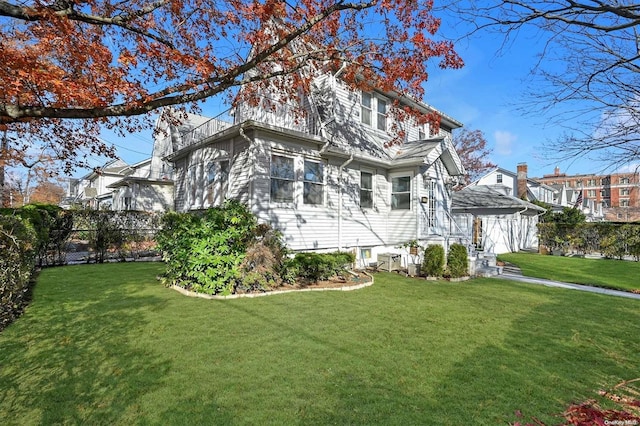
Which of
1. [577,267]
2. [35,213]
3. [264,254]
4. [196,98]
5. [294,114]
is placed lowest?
[577,267]

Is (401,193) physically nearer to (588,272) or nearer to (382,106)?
(382,106)

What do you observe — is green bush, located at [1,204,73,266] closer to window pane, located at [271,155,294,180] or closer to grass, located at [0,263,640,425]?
grass, located at [0,263,640,425]

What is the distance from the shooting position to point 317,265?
8.80 meters

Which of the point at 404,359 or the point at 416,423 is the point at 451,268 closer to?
the point at 404,359

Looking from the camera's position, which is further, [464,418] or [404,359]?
[404,359]

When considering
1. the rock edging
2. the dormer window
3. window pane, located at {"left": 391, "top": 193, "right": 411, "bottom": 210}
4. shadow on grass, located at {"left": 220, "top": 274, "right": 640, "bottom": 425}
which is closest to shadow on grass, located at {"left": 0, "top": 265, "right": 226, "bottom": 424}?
the rock edging

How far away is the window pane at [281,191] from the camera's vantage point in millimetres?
9750

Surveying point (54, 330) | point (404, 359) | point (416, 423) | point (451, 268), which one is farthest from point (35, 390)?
point (451, 268)

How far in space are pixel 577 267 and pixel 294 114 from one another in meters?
13.6

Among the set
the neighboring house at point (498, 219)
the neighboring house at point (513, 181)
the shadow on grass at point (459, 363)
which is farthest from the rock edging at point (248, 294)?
the neighboring house at point (513, 181)

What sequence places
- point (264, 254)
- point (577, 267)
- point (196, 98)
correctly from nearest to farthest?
point (196, 98) < point (264, 254) < point (577, 267)

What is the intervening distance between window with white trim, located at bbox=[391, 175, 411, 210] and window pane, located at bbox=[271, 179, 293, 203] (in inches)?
198

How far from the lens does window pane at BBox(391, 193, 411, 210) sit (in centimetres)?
1272

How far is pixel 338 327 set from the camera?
17.2 feet
